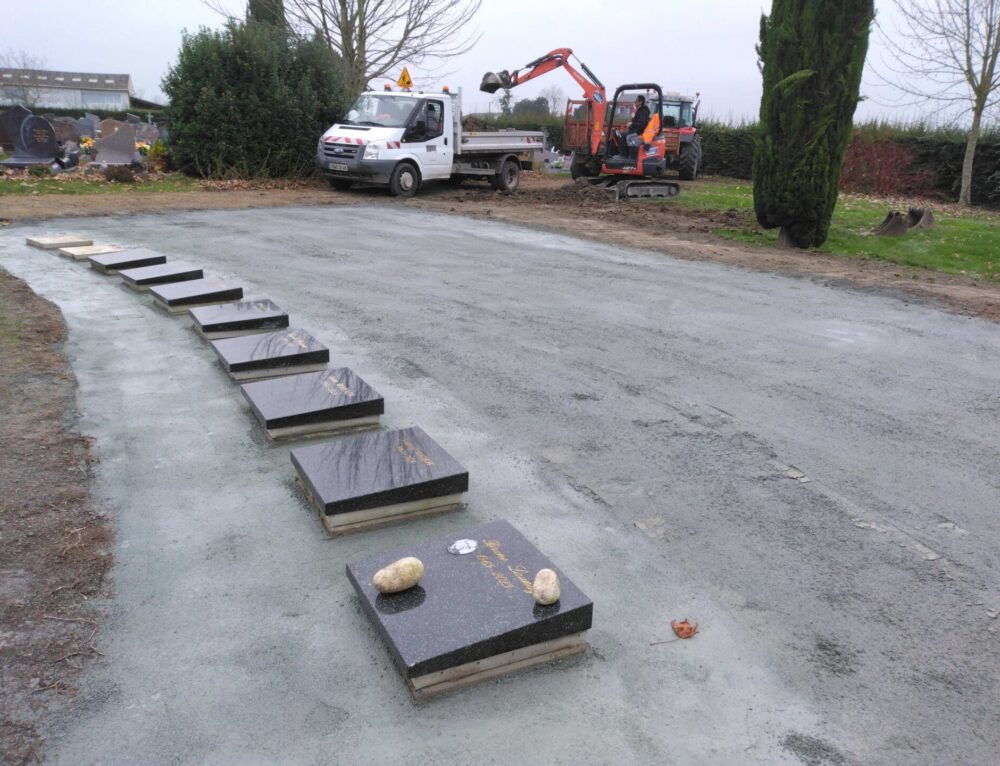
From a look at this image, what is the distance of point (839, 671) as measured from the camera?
8.18 ft

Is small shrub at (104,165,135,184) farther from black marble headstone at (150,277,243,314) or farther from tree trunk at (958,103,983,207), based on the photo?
tree trunk at (958,103,983,207)

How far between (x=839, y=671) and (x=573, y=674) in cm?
89

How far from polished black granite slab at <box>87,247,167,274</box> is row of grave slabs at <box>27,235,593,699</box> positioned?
2.64 metres

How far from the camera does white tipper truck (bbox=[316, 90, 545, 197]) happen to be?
1664 cm

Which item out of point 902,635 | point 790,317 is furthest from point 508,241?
point 902,635

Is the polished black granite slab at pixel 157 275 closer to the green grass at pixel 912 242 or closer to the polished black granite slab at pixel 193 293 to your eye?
the polished black granite slab at pixel 193 293

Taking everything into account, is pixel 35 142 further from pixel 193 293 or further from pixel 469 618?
pixel 469 618

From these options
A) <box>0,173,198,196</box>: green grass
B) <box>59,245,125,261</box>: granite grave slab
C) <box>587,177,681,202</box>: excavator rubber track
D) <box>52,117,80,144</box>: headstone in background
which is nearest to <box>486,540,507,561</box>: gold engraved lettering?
<box>59,245,125,261</box>: granite grave slab

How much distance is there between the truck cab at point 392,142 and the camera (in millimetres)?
16609


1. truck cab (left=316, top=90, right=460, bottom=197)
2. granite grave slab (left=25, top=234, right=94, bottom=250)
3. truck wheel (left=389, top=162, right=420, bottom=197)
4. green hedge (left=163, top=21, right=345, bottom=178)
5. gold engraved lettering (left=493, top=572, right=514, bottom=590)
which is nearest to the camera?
gold engraved lettering (left=493, top=572, right=514, bottom=590)

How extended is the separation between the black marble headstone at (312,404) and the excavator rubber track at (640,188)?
15.0 metres

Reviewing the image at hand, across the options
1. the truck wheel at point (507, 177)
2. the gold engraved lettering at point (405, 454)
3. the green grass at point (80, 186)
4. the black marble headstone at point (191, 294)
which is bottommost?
the gold engraved lettering at point (405, 454)

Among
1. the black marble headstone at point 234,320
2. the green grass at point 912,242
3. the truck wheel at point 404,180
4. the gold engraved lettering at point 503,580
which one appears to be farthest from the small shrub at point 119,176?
the gold engraved lettering at point 503,580

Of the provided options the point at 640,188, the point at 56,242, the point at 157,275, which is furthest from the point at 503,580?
the point at 640,188
